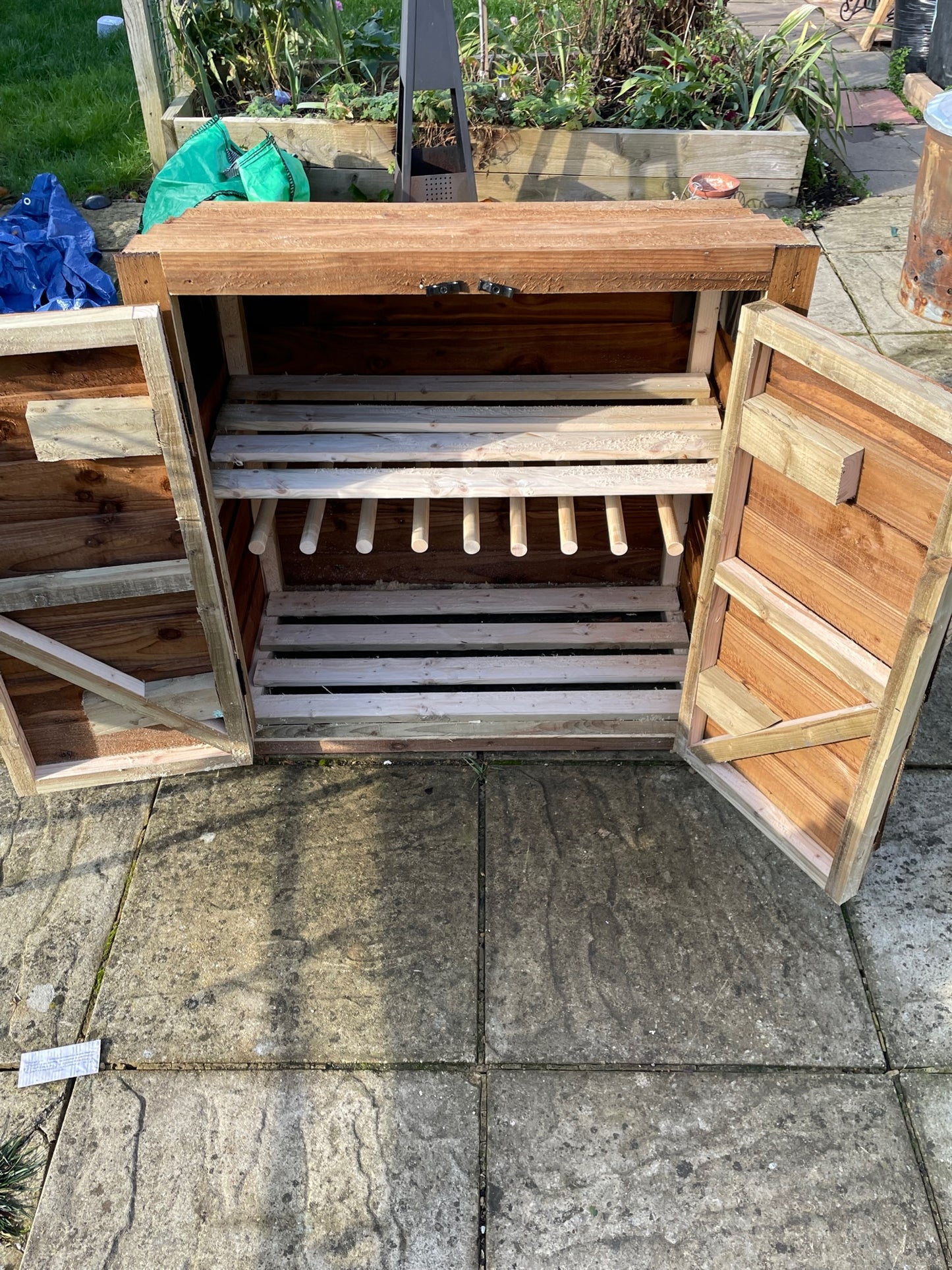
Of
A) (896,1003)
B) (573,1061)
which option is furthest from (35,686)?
(896,1003)

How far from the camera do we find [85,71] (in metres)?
8.84

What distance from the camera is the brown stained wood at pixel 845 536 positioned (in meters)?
2.49

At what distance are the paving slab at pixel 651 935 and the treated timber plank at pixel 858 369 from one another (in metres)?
1.58

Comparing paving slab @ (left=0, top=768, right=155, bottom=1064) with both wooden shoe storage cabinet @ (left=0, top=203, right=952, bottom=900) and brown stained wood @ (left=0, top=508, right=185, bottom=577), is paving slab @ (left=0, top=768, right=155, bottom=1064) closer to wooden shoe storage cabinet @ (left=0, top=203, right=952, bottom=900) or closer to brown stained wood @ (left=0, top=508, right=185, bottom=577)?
wooden shoe storage cabinet @ (left=0, top=203, right=952, bottom=900)

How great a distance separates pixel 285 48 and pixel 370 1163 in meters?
6.80

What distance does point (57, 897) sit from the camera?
127 inches

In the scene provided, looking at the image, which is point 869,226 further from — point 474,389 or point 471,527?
point 471,527

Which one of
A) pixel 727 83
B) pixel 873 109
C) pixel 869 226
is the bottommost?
pixel 869 226

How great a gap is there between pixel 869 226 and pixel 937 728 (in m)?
4.56

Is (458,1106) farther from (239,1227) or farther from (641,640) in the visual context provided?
(641,640)

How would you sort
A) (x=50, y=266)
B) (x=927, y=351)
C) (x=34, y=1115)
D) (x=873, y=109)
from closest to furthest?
(x=34, y=1115)
(x=927, y=351)
(x=50, y=266)
(x=873, y=109)

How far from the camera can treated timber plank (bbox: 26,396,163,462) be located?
2621 mm

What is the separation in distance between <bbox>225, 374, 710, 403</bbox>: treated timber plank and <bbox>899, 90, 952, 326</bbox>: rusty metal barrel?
115 inches

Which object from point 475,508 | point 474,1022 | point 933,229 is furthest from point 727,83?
point 474,1022
